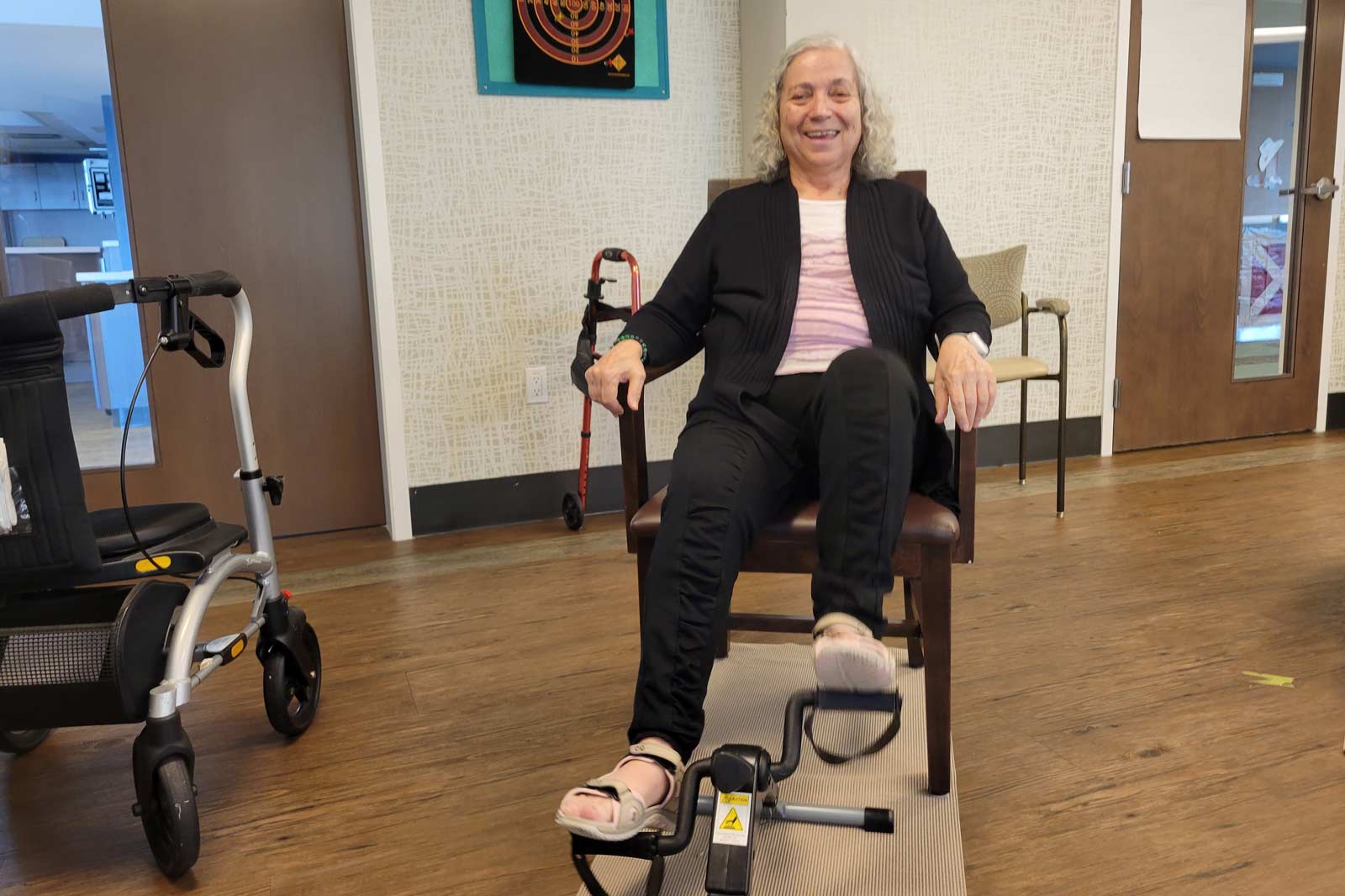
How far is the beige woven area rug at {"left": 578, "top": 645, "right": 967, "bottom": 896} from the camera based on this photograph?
3.87 ft

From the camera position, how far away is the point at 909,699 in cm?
168

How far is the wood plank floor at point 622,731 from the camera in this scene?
1.25 metres

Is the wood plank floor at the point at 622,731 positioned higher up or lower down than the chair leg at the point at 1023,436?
lower down

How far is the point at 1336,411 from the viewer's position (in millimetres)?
3961

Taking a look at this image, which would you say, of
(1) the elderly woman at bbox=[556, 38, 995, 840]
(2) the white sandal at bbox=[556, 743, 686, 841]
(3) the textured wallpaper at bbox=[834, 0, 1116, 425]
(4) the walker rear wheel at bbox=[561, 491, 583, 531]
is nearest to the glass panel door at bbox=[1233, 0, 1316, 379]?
(3) the textured wallpaper at bbox=[834, 0, 1116, 425]

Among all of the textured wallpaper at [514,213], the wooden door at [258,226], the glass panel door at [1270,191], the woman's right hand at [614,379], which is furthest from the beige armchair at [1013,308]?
the wooden door at [258,226]

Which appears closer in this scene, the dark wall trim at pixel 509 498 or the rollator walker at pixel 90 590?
the rollator walker at pixel 90 590

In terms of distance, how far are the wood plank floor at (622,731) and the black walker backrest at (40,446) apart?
17.0 inches

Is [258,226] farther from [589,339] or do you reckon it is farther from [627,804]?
[627,804]

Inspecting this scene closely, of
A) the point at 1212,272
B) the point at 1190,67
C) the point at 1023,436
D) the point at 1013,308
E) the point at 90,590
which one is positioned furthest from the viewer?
the point at 1212,272

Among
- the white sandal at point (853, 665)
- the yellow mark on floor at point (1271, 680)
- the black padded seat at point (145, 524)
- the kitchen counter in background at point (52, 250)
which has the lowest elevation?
the yellow mark on floor at point (1271, 680)

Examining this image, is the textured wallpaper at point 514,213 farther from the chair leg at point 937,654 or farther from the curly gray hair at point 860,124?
the chair leg at point 937,654

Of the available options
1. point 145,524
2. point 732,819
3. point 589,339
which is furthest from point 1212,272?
point 145,524

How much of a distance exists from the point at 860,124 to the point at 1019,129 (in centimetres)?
194
